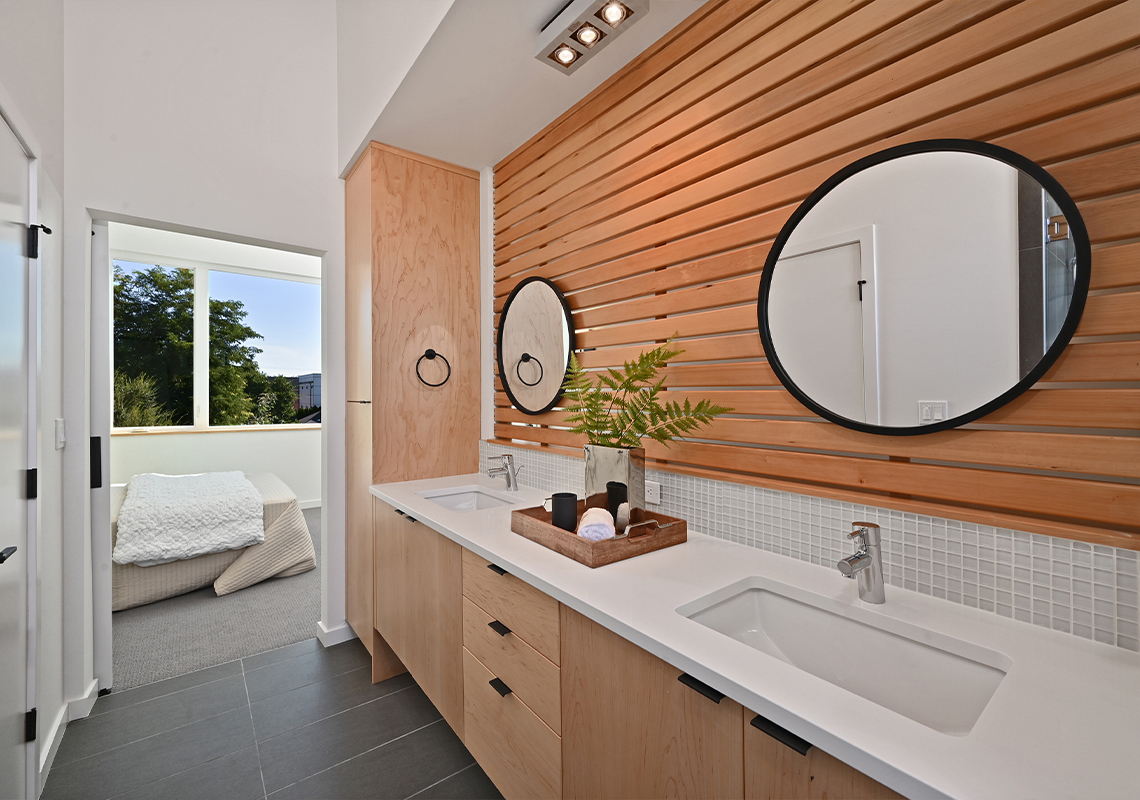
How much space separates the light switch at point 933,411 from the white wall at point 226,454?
5.59m

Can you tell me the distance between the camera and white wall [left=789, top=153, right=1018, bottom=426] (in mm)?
979

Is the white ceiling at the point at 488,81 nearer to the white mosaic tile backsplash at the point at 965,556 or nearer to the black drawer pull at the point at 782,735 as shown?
the white mosaic tile backsplash at the point at 965,556

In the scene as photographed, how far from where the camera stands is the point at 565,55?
1675 mm

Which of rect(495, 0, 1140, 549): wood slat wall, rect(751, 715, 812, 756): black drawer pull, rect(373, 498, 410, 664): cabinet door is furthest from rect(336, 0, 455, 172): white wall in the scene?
rect(751, 715, 812, 756): black drawer pull

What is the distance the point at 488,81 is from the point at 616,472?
60.2 inches

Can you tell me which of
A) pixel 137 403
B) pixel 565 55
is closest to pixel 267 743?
pixel 565 55

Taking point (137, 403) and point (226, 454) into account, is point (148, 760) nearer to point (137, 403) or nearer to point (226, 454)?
point (226, 454)

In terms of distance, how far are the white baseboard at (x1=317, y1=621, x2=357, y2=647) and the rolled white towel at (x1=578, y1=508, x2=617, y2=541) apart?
6.31 ft

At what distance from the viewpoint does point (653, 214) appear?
171 centimetres

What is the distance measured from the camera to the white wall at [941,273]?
98cm

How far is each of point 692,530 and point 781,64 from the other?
1319 millimetres

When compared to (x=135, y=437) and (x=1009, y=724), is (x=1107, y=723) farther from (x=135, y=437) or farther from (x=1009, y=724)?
(x=135, y=437)

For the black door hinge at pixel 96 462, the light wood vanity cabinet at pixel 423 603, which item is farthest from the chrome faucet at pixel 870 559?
the black door hinge at pixel 96 462

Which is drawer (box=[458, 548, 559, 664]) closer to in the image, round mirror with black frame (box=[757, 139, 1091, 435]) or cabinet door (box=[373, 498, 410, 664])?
cabinet door (box=[373, 498, 410, 664])
